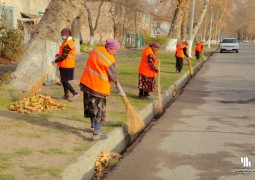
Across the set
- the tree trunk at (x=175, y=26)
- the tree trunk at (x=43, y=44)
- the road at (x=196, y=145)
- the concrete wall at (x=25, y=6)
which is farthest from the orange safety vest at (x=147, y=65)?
the tree trunk at (x=175, y=26)

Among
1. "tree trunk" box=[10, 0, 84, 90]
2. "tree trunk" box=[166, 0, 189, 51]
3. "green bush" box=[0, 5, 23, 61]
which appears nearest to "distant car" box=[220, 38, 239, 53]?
"tree trunk" box=[166, 0, 189, 51]

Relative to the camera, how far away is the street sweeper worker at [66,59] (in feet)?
27.2

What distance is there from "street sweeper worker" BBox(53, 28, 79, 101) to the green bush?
10.9 metres

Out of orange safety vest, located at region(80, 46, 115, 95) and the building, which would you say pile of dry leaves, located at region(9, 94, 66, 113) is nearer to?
orange safety vest, located at region(80, 46, 115, 95)

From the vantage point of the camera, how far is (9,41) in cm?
1867

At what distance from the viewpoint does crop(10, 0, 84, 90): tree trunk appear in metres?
9.84

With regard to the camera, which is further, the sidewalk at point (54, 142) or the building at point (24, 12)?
the building at point (24, 12)

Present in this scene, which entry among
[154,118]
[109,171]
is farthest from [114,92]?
[109,171]

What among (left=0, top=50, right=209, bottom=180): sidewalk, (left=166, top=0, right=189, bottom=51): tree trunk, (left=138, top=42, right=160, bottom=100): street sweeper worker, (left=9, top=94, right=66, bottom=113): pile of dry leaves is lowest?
(left=0, top=50, right=209, bottom=180): sidewalk

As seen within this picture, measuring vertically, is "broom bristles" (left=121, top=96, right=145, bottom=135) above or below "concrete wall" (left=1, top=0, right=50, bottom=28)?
below

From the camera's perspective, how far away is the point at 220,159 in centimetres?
534

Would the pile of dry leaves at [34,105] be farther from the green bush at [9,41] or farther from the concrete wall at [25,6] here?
the concrete wall at [25,6]

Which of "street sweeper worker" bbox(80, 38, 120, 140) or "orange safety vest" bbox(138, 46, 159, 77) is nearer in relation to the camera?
"street sweeper worker" bbox(80, 38, 120, 140)

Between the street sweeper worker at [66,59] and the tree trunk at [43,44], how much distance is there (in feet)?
4.73
